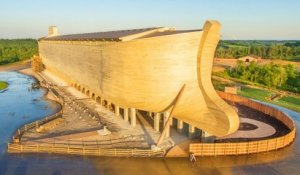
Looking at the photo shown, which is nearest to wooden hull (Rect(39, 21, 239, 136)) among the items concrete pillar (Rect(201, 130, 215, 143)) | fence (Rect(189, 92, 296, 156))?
concrete pillar (Rect(201, 130, 215, 143))

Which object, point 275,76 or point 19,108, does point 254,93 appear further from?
point 19,108

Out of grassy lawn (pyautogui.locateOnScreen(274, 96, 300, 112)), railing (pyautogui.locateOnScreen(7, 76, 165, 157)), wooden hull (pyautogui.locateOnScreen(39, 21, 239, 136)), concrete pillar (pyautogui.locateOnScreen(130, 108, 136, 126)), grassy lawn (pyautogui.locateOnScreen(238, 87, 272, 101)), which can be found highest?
wooden hull (pyautogui.locateOnScreen(39, 21, 239, 136))

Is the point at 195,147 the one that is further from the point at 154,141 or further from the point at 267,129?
the point at 267,129

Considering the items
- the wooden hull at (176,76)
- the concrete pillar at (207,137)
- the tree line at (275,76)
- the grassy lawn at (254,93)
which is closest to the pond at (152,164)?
the concrete pillar at (207,137)

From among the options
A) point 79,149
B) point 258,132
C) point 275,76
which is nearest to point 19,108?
point 79,149

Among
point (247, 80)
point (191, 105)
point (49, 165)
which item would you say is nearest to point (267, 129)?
point (191, 105)

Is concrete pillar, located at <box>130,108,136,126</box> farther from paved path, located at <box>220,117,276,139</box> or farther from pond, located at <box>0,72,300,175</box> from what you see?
paved path, located at <box>220,117,276,139</box>
